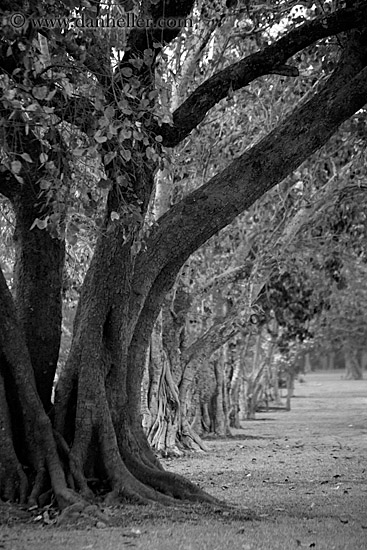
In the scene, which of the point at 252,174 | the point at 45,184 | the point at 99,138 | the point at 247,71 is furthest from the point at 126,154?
the point at 247,71

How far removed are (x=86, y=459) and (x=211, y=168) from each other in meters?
12.7

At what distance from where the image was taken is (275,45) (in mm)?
10148

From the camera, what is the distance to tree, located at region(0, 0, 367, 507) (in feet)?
31.7

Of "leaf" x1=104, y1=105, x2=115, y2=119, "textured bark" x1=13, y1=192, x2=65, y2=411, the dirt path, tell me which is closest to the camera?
the dirt path

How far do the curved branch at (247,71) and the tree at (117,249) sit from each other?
14 millimetres

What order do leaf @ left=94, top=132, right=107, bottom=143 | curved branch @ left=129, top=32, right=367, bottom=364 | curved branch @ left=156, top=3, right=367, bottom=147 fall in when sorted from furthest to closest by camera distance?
curved branch @ left=129, top=32, right=367, bottom=364 → curved branch @ left=156, top=3, right=367, bottom=147 → leaf @ left=94, top=132, right=107, bottom=143

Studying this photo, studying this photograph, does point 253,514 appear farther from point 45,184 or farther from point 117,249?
point 45,184

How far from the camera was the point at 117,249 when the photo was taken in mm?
10117

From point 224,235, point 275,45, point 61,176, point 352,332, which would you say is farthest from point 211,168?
point 352,332

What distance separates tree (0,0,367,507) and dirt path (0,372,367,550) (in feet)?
2.46

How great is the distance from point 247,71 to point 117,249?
2374 mm

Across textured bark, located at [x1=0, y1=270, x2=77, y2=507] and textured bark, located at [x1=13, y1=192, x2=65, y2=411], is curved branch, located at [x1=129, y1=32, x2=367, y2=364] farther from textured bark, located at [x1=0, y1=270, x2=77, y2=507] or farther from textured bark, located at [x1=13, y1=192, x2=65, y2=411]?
textured bark, located at [x1=0, y1=270, x2=77, y2=507]

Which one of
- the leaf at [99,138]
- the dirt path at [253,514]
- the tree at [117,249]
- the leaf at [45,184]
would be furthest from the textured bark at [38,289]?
the leaf at [99,138]

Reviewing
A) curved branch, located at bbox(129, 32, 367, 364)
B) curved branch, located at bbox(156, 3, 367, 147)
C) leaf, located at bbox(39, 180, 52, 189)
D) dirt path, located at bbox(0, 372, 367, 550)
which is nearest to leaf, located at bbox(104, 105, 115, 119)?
leaf, located at bbox(39, 180, 52, 189)
